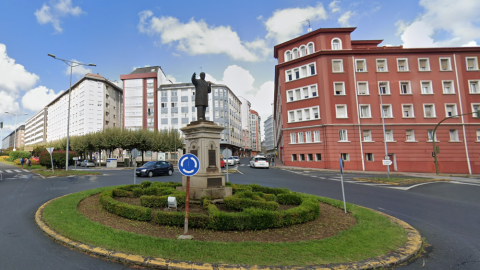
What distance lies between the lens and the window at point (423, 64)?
101 ft

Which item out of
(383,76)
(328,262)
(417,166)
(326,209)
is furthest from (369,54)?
(328,262)

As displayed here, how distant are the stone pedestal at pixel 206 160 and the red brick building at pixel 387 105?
2402 centimetres

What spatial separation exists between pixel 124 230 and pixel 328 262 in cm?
445

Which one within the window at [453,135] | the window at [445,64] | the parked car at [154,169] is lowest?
the parked car at [154,169]

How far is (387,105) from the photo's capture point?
30.2m

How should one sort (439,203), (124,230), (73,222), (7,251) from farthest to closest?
(439,203), (73,222), (124,230), (7,251)

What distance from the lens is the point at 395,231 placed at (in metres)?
5.43

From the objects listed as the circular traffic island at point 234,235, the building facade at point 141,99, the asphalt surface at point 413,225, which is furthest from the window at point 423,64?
the building facade at point 141,99

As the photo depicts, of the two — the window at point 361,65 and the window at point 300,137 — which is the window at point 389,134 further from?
the window at point 300,137

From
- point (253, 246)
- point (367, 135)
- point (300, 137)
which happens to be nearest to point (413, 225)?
point (253, 246)

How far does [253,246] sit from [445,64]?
4048cm

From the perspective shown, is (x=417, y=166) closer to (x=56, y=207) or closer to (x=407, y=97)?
(x=407, y=97)

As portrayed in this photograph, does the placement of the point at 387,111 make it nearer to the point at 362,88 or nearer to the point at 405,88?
the point at 405,88

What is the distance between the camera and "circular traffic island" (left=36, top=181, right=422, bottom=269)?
392cm
